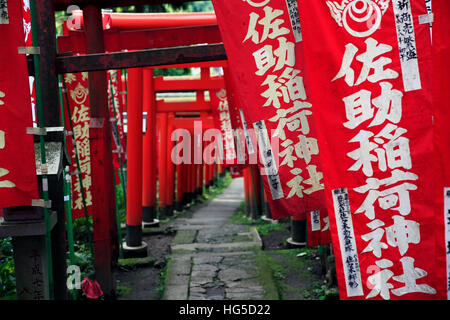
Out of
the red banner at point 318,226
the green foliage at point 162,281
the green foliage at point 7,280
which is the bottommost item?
the green foliage at point 162,281

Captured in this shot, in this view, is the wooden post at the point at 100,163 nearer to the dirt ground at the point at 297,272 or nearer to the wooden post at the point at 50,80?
the wooden post at the point at 50,80

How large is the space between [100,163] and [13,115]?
98.3 inches

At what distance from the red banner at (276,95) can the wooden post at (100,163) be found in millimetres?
2740

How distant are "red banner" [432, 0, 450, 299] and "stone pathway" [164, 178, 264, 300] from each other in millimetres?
4180

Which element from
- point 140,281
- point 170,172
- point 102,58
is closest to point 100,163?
point 102,58

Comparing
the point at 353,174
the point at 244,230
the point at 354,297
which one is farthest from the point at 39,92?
the point at 244,230

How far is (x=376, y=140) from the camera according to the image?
9.81 ft

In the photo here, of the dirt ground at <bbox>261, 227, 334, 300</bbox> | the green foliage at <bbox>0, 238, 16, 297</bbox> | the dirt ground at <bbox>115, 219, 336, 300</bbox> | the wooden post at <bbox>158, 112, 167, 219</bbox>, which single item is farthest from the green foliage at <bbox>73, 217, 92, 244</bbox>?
the wooden post at <bbox>158, 112, 167, 219</bbox>

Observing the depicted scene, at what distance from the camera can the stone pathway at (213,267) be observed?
22.4 feet

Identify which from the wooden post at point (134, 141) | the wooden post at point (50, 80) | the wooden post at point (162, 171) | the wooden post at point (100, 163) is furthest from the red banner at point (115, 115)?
the wooden post at point (162, 171)

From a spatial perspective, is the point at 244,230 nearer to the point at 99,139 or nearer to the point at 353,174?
the point at 99,139

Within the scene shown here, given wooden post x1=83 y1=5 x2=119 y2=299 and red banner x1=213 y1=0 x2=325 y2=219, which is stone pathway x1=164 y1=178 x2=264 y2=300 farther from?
red banner x1=213 y1=0 x2=325 y2=219

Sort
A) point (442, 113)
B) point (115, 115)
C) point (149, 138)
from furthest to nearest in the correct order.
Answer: point (149, 138) → point (115, 115) → point (442, 113)

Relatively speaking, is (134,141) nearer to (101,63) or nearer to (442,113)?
(101,63)
